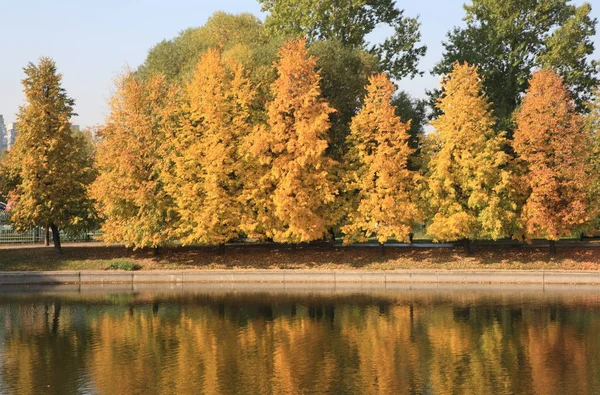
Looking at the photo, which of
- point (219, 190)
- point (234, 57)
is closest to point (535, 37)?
point (234, 57)

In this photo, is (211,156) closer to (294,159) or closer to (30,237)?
(294,159)

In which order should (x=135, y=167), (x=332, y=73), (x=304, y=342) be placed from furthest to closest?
(x=332, y=73) < (x=135, y=167) < (x=304, y=342)

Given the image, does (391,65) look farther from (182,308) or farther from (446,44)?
(182,308)

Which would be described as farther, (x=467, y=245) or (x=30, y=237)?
(x=30, y=237)

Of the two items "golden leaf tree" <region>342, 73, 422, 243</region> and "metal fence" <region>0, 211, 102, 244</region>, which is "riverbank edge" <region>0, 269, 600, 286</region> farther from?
"metal fence" <region>0, 211, 102, 244</region>

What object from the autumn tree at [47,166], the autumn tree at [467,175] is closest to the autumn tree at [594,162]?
the autumn tree at [467,175]

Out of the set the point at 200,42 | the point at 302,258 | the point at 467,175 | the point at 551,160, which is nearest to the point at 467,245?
the point at 467,175

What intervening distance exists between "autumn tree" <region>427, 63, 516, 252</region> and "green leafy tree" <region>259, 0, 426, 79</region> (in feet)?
48.5

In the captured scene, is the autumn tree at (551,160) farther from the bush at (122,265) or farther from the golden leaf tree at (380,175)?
the bush at (122,265)

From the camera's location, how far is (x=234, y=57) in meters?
57.8

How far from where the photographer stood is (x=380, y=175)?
51.1 m

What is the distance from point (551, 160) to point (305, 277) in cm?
1825

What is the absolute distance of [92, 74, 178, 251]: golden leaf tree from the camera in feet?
169

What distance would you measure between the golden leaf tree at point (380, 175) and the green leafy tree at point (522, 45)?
12.2 meters
